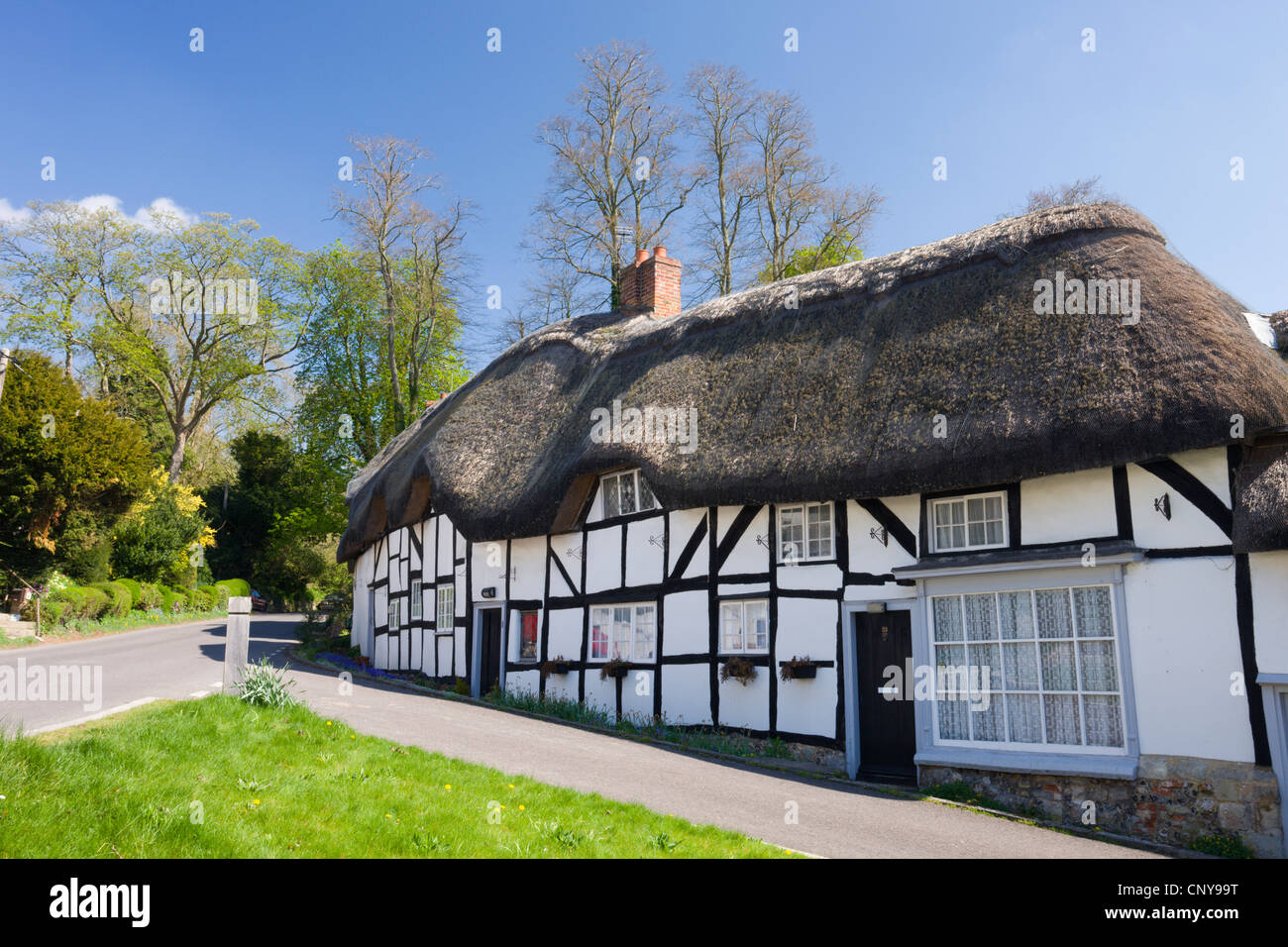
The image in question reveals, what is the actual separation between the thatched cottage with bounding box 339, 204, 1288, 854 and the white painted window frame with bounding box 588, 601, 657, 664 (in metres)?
0.06

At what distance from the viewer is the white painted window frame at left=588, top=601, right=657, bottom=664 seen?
13.5 m

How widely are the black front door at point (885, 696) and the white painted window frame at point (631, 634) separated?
11.4ft

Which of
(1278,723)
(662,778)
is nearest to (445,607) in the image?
(662,778)

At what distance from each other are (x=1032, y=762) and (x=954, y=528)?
9.06ft

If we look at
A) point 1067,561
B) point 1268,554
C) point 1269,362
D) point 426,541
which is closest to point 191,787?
point 1067,561

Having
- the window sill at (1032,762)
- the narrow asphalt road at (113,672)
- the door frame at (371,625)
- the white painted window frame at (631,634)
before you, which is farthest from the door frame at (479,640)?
the window sill at (1032,762)

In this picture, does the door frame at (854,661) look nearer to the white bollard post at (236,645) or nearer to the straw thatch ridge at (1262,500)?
the straw thatch ridge at (1262,500)

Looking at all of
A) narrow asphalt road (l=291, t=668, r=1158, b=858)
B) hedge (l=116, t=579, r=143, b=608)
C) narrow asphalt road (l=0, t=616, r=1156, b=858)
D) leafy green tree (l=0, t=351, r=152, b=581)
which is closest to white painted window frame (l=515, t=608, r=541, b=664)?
narrow asphalt road (l=0, t=616, r=1156, b=858)

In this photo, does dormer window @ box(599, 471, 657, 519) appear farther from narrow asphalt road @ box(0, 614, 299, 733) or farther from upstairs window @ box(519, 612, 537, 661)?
narrow asphalt road @ box(0, 614, 299, 733)

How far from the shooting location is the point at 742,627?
12.4 metres

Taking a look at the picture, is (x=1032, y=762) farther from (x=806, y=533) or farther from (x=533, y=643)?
(x=533, y=643)

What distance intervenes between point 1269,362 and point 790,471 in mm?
5358

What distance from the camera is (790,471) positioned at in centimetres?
1145

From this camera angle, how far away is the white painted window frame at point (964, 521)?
10.3m
